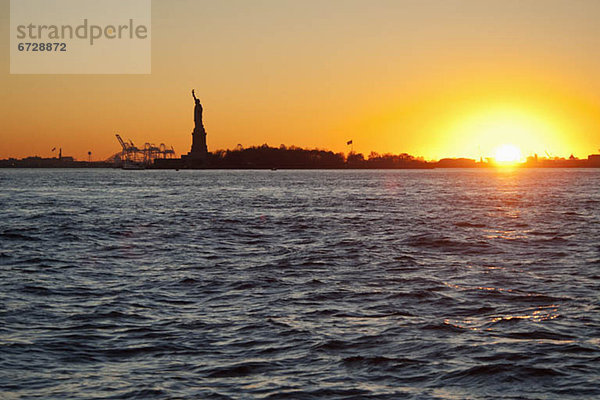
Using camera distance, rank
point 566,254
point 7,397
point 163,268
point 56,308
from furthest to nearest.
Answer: point 566,254 → point 163,268 → point 56,308 → point 7,397

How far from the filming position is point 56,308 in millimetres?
14219

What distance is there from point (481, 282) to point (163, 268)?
8.90 m

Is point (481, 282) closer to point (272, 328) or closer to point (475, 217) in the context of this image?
point (272, 328)

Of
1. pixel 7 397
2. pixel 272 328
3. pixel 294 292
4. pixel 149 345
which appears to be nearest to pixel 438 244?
pixel 294 292

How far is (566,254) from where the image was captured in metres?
24.2

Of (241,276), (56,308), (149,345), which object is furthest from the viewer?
(241,276)

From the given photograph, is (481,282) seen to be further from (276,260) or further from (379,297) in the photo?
(276,260)

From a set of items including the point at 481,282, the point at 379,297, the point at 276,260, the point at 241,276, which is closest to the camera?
the point at 379,297

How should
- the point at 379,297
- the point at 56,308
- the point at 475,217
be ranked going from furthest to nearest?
the point at 475,217 → the point at 379,297 → the point at 56,308

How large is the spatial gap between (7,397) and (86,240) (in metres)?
21.9

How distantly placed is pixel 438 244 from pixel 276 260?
8385 millimetres

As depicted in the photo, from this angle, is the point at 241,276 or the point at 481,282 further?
the point at 241,276

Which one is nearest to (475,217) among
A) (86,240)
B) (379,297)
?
(86,240)

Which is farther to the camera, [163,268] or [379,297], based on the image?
[163,268]
